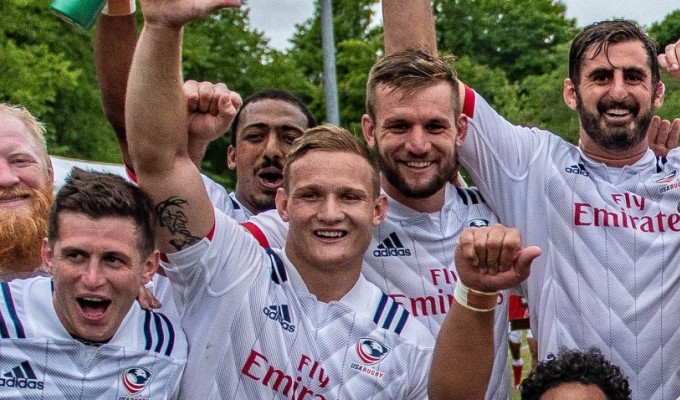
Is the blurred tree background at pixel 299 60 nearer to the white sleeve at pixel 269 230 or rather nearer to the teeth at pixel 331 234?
the white sleeve at pixel 269 230

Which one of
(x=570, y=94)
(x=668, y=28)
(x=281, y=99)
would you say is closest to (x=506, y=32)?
(x=668, y=28)

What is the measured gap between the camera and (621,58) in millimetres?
4531

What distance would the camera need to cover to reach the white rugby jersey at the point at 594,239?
4312mm

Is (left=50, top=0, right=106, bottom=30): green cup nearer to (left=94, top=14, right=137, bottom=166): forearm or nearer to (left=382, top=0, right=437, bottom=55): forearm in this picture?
(left=94, top=14, right=137, bottom=166): forearm

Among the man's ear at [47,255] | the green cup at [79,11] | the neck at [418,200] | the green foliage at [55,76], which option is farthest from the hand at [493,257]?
the green foliage at [55,76]

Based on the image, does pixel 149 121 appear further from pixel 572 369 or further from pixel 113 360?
pixel 572 369

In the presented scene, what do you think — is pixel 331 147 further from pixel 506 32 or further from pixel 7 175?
pixel 506 32

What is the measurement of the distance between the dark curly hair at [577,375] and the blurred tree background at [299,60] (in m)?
12.8

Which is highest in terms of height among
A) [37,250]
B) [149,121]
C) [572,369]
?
[149,121]

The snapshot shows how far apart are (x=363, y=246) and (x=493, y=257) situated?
1.86ft

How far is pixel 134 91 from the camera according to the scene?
135 inches

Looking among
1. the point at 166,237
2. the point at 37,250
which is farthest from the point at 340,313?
the point at 37,250

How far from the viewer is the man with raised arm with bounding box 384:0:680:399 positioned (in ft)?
14.2

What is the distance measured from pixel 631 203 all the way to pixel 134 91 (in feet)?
6.90
